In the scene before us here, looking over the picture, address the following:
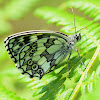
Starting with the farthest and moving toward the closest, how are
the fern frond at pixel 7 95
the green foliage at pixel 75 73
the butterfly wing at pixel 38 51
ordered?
the butterfly wing at pixel 38 51 < the fern frond at pixel 7 95 < the green foliage at pixel 75 73

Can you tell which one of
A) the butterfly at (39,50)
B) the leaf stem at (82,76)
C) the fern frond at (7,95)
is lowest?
the leaf stem at (82,76)

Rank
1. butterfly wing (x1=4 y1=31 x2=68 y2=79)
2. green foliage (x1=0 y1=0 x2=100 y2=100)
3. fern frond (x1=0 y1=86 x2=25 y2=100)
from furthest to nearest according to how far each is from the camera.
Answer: butterfly wing (x1=4 y1=31 x2=68 y2=79), fern frond (x1=0 y1=86 x2=25 y2=100), green foliage (x1=0 y1=0 x2=100 y2=100)

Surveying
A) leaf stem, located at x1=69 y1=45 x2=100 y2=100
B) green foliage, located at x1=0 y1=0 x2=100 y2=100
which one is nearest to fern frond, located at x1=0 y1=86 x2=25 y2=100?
green foliage, located at x1=0 y1=0 x2=100 y2=100

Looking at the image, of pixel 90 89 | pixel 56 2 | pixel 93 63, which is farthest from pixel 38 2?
pixel 90 89

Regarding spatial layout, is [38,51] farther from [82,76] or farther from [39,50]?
[82,76]

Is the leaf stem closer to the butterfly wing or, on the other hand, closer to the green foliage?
the green foliage

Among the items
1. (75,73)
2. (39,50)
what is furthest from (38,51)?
(75,73)

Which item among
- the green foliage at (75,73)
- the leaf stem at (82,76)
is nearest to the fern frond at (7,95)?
the green foliage at (75,73)

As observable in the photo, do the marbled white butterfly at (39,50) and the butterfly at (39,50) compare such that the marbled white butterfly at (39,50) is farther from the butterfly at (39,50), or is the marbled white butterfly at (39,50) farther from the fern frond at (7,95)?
the fern frond at (7,95)
